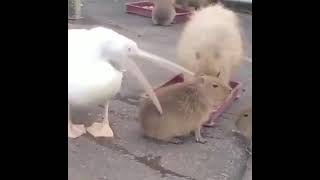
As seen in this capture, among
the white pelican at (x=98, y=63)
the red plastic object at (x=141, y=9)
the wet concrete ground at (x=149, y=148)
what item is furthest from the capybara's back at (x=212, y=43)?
the red plastic object at (x=141, y=9)

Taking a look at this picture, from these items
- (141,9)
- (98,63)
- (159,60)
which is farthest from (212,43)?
(141,9)

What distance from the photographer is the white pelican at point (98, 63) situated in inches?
40.2

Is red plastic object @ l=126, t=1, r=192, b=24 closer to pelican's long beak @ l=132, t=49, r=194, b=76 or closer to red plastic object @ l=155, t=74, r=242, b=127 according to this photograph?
red plastic object @ l=155, t=74, r=242, b=127

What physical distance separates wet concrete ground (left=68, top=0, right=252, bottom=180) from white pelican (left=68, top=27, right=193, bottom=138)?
3cm

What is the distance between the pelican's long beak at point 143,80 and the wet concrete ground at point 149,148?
0.01 metres

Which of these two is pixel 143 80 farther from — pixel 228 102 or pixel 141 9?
pixel 141 9

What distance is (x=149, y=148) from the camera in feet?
4.19

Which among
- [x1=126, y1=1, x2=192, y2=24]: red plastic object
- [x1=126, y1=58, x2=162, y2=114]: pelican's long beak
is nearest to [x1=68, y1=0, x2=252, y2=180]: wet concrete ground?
[x1=126, y1=58, x2=162, y2=114]: pelican's long beak

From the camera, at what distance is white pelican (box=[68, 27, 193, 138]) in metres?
1.02

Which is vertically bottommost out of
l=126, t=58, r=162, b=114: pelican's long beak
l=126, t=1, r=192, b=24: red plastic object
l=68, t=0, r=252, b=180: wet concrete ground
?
l=68, t=0, r=252, b=180: wet concrete ground

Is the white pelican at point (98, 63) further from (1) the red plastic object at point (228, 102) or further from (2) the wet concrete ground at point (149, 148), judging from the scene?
(1) the red plastic object at point (228, 102)

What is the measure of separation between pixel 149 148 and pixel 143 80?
Result: 189mm
